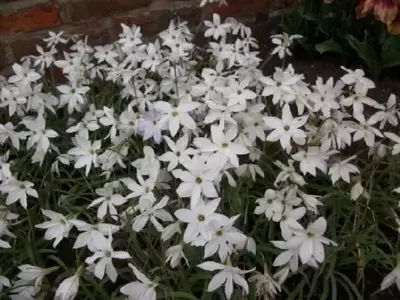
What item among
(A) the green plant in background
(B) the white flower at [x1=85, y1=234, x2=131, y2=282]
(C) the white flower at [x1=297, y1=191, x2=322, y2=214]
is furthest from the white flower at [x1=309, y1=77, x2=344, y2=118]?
(B) the white flower at [x1=85, y1=234, x2=131, y2=282]

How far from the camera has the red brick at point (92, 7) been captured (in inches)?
80.4

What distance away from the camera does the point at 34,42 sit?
206 cm

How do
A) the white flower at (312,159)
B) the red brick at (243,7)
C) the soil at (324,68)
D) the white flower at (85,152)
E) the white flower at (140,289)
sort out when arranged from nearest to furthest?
the white flower at (140,289), the white flower at (312,159), the white flower at (85,152), the soil at (324,68), the red brick at (243,7)

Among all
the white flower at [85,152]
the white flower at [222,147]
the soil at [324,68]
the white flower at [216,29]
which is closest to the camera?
the white flower at [222,147]

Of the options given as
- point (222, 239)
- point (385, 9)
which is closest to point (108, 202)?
point (222, 239)

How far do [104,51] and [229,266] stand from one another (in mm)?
982

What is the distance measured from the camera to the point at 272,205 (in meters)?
1.25

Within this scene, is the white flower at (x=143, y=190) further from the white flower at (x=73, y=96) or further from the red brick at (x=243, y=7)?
the red brick at (x=243, y=7)

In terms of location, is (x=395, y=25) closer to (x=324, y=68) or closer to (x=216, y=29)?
(x=324, y=68)

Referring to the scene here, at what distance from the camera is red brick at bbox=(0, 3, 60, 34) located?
78.7 inches

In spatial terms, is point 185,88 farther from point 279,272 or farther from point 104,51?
point 279,272

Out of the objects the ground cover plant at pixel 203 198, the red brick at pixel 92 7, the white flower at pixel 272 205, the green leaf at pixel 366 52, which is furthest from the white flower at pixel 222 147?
the red brick at pixel 92 7

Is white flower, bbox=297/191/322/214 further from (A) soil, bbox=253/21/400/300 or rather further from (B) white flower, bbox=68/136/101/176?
(A) soil, bbox=253/21/400/300

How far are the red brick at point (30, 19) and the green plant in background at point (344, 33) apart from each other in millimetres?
788
